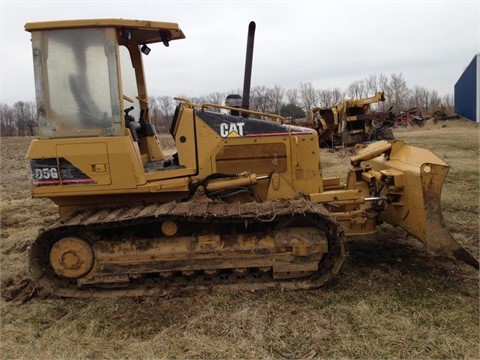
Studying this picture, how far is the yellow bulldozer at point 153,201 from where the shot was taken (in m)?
4.24

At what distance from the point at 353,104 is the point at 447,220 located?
11.8m

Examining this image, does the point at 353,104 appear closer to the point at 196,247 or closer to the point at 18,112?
the point at 196,247

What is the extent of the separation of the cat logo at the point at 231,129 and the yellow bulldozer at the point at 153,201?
11 mm

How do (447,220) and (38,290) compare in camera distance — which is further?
(447,220)

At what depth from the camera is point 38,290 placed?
15.5 feet

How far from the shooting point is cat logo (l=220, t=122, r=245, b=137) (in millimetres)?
4668

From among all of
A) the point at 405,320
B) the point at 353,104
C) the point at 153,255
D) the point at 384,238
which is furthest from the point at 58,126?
the point at 353,104

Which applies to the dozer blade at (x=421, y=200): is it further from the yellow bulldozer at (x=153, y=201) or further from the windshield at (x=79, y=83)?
the windshield at (x=79, y=83)

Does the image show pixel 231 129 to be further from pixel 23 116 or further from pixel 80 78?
pixel 23 116

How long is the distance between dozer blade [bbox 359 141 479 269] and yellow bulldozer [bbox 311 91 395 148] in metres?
13.2

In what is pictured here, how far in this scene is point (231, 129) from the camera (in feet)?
15.3

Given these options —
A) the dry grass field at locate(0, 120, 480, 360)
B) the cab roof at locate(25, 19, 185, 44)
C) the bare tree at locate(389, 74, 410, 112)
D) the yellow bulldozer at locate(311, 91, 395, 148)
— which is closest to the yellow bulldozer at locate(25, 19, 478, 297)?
the cab roof at locate(25, 19, 185, 44)

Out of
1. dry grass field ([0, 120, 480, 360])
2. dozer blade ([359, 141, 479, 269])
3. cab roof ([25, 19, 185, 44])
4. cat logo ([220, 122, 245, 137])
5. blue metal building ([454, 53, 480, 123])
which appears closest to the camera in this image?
dry grass field ([0, 120, 480, 360])

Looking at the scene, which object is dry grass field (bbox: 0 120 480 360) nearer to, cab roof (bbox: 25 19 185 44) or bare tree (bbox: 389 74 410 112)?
cab roof (bbox: 25 19 185 44)
